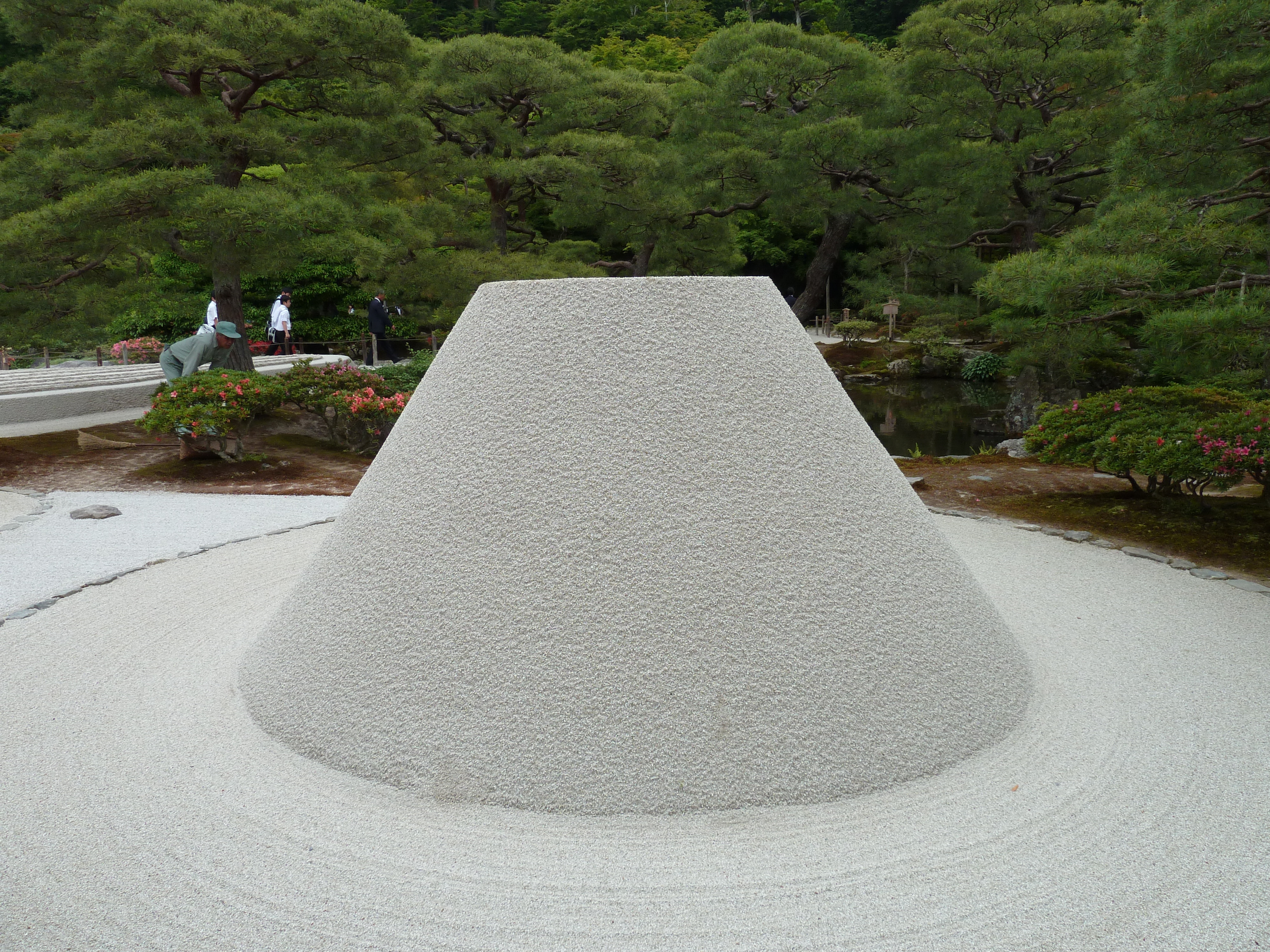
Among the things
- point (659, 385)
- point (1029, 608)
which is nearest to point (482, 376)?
point (659, 385)

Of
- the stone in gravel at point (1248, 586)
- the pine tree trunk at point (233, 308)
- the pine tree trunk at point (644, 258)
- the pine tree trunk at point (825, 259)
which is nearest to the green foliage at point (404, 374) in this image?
the pine tree trunk at point (233, 308)

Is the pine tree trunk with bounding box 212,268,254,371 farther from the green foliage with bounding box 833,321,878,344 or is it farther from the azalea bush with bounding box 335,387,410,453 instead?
the green foliage with bounding box 833,321,878,344

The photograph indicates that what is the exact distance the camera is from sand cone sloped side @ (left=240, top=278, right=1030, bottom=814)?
2.67 m

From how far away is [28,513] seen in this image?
6973mm

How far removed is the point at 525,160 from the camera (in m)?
14.1

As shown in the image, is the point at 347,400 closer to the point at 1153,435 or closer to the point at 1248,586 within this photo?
the point at 1153,435

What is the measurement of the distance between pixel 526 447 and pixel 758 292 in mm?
1148

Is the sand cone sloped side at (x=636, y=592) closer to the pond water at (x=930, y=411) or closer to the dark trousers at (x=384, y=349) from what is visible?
the pond water at (x=930, y=411)

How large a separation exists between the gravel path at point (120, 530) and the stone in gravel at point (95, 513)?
2.4 inches

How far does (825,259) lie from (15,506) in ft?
54.7

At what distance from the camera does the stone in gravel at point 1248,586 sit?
15.4 feet

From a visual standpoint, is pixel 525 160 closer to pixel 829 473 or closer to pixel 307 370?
pixel 307 370

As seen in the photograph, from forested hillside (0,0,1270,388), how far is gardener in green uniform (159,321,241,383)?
102cm

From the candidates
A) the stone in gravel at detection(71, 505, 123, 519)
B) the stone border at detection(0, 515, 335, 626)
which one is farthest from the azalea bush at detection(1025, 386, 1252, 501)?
the stone in gravel at detection(71, 505, 123, 519)
